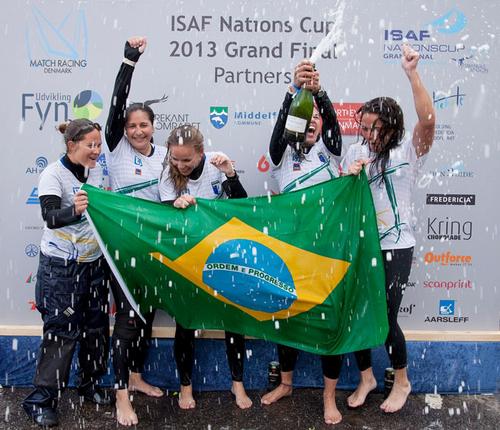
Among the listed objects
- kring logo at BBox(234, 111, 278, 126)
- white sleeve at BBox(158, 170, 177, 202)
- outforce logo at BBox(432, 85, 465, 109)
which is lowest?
white sleeve at BBox(158, 170, 177, 202)

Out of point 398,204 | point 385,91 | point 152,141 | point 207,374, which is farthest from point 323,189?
point 207,374

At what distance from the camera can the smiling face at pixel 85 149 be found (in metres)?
3.83

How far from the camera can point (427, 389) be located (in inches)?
179

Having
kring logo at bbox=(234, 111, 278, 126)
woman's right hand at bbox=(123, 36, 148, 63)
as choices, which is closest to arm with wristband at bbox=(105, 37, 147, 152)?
woman's right hand at bbox=(123, 36, 148, 63)

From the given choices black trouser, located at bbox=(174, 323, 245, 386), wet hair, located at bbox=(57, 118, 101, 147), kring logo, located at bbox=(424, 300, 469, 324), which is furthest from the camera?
kring logo, located at bbox=(424, 300, 469, 324)

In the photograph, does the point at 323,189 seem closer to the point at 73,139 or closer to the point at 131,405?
the point at 73,139

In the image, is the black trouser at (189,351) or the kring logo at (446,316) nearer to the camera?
the black trouser at (189,351)

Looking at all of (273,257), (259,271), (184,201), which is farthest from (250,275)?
(184,201)

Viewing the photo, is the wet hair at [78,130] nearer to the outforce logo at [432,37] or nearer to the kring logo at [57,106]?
the kring logo at [57,106]

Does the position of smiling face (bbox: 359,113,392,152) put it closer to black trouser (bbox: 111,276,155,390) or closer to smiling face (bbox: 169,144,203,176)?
smiling face (bbox: 169,144,203,176)

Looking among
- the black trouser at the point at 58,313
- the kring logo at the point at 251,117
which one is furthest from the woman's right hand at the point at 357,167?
the black trouser at the point at 58,313

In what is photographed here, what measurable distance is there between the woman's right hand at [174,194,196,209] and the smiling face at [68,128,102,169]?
0.59 metres

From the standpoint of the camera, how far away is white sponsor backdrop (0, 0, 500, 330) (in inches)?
171

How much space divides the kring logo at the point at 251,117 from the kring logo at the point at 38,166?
→ 4.57 feet
